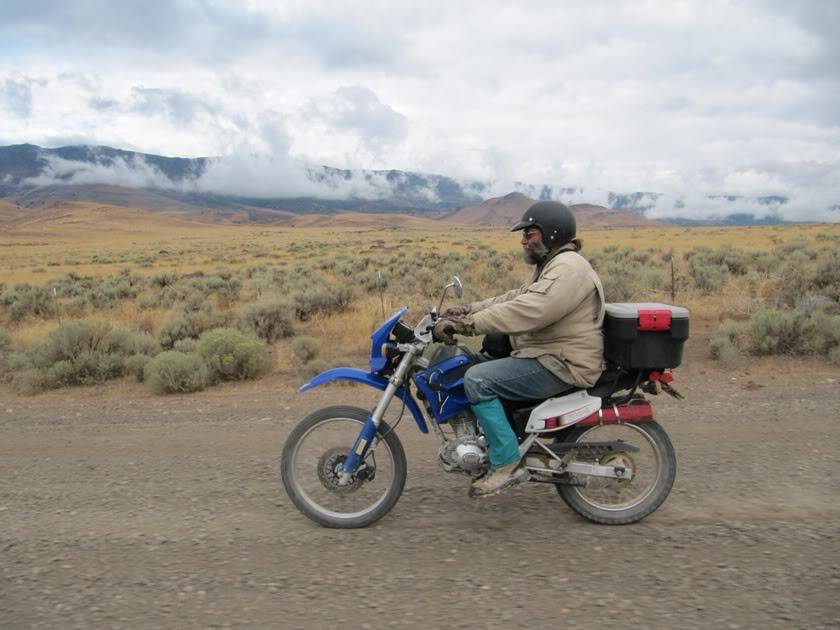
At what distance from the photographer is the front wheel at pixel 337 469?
13.6ft

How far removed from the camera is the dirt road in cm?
312

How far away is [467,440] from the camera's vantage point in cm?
405

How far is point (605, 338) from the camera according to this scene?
405 centimetres

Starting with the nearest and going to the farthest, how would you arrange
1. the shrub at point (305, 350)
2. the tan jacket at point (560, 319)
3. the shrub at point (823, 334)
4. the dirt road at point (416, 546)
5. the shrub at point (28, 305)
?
the dirt road at point (416, 546) < the tan jacket at point (560, 319) < the shrub at point (823, 334) < the shrub at point (305, 350) < the shrub at point (28, 305)

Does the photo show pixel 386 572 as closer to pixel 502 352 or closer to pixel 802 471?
pixel 502 352

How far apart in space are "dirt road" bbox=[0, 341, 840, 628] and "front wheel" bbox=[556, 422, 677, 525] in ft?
0.47

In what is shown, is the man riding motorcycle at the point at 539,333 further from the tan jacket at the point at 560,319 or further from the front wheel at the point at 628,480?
the front wheel at the point at 628,480

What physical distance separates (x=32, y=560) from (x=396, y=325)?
2.49 meters

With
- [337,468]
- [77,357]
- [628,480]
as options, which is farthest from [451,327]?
[77,357]

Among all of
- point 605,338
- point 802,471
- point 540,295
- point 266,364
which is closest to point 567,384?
point 605,338

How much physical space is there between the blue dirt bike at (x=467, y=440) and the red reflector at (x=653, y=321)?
13 cm

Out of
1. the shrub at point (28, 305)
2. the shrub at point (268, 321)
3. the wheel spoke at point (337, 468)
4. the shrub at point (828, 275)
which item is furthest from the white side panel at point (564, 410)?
the shrub at point (28, 305)

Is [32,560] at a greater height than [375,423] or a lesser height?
lesser

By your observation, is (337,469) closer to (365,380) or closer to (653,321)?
(365,380)
